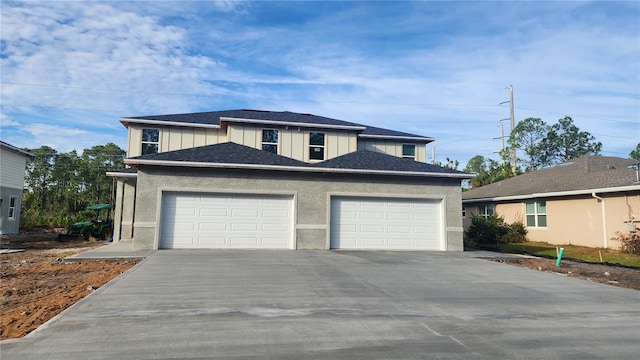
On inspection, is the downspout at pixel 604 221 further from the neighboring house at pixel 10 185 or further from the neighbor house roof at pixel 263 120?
the neighboring house at pixel 10 185

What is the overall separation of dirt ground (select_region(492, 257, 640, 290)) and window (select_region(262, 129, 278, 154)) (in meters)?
11.6

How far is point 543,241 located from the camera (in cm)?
2208

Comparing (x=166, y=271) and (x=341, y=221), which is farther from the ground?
(x=341, y=221)

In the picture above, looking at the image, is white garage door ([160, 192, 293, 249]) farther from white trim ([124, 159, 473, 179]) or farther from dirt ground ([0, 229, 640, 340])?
dirt ground ([0, 229, 640, 340])

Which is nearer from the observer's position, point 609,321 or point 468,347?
point 468,347

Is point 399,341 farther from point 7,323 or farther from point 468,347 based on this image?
point 7,323

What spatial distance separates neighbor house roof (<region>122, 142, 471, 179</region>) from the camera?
47.4 feet

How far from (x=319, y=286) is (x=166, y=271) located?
3985 mm

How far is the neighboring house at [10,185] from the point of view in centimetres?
2328

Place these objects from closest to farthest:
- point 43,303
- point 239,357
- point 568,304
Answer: point 239,357, point 43,303, point 568,304

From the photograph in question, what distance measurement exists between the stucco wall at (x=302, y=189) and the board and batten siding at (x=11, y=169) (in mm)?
15303

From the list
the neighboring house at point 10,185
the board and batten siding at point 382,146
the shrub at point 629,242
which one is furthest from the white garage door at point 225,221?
the neighboring house at point 10,185

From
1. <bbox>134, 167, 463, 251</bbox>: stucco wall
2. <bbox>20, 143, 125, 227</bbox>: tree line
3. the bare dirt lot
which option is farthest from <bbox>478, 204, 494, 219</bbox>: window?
<bbox>20, 143, 125, 227</bbox>: tree line

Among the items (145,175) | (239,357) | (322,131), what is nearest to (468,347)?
(239,357)
